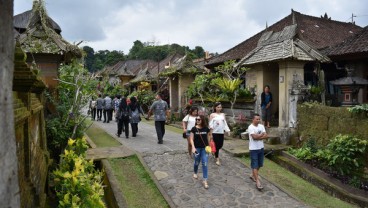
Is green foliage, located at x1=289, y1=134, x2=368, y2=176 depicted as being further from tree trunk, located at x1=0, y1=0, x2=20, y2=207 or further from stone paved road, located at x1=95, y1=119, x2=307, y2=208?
tree trunk, located at x1=0, y1=0, x2=20, y2=207

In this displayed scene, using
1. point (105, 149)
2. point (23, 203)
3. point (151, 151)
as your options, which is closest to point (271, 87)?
point (151, 151)

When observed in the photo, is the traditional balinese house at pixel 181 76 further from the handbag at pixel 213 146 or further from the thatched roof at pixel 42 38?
the handbag at pixel 213 146

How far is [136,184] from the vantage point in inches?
299

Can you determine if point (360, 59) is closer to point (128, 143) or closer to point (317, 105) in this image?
point (317, 105)

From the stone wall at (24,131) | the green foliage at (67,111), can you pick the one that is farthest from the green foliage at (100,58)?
the stone wall at (24,131)

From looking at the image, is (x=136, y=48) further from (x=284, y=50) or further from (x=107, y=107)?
(x=284, y=50)

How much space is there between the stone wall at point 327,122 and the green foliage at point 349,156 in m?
0.39

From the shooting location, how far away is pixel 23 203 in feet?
12.4

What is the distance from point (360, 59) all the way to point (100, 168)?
37.2ft

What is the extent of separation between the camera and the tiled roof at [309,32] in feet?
60.4

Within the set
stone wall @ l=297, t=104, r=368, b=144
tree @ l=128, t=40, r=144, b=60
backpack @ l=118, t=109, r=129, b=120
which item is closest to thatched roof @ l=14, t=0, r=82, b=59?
backpack @ l=118, t=109, r=129, b=120

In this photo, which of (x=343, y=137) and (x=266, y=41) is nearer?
(x=343, y=137)

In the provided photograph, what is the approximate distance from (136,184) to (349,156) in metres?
5.56

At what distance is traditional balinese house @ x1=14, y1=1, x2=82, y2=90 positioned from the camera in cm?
1021
